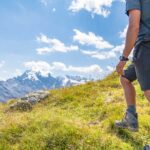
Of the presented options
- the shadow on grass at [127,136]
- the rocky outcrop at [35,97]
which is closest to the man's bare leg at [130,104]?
the shadow on grass at [127,136]

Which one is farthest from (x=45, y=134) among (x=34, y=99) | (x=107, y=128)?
(x=34, y=99)

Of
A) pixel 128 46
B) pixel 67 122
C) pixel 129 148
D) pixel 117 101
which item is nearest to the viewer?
pixel 128 46

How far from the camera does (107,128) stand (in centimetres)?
1080

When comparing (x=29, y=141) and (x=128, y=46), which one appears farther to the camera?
(x=29, y=141)

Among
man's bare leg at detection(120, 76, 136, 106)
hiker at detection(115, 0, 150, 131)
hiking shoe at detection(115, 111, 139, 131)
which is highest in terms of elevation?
hiker at detection(115, 0, 150, 131)

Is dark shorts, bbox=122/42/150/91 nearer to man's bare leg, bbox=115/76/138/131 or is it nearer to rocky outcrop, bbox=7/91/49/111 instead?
man's bare leg, bbox=115/76/138/131

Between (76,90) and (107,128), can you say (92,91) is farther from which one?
(107,128)

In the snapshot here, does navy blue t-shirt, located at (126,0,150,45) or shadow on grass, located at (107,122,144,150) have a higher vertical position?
navy blue t-shirt, located at (126,0,150,45)

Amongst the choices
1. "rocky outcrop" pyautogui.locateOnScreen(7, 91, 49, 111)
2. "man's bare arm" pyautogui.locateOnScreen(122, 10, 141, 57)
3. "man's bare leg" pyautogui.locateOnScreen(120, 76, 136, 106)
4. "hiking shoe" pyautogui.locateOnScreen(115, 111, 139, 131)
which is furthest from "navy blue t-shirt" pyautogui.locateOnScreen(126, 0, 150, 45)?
"rocky outcrop" pyautogui.locateOnScreen(7, 91, 49, 111)

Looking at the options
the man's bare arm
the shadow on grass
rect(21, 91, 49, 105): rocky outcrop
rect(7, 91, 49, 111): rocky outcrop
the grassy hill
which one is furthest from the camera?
rect(21, 91, 49, 105): rocky outcrop

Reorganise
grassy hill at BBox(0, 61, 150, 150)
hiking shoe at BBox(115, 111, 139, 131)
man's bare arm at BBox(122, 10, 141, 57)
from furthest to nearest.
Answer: hiking shoe at BBox(115, 111, 139, 131)
grassy hill at BBox(0, 61, 150, 150)
man's bare arm at BBox(122, 10, 141, 57)

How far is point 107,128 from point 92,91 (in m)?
7.33

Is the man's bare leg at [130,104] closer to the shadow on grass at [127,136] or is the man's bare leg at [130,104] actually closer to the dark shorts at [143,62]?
the shadow on grass at [127,136]

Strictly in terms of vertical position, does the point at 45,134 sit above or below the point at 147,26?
below
